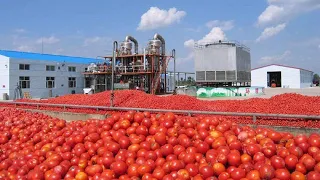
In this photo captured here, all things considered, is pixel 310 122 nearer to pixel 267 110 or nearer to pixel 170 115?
pixel 267 110

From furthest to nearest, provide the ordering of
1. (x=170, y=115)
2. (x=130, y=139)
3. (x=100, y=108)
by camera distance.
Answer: (x=100, y=108), (x=170, y=115), (x=130, y=139)

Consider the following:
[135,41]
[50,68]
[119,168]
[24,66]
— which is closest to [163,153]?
[119,168]

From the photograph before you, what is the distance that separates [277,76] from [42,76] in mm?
57377

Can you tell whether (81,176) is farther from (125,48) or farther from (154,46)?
(125,48)

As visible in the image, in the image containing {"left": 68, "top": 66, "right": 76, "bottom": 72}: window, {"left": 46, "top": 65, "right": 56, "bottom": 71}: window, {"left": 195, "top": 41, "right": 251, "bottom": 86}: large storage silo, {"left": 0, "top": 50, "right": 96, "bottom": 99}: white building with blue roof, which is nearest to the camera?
{"left": 195, "top": 41, "right": 251, "bottom": 86}: large storage silo

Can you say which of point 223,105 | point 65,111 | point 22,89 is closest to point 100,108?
point 65,111

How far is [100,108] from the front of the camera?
500 inches

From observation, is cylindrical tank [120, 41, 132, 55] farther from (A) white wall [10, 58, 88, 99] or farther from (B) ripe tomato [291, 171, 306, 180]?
(B) ripe tomato [291, 171, 306, 180]

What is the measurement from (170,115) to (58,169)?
7.81 feet

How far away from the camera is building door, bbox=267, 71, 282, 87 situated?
76062mm

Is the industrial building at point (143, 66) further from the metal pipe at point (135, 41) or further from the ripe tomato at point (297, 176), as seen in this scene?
the ripe tomato at point (297, 176)

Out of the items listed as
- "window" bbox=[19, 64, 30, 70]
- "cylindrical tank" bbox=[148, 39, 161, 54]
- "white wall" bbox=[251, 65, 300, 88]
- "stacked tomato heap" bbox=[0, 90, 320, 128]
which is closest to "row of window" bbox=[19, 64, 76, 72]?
"window" bbox=[19, 64, 30, 70]

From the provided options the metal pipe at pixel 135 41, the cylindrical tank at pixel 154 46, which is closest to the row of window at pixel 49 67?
the metal pipe at pixel 135 41

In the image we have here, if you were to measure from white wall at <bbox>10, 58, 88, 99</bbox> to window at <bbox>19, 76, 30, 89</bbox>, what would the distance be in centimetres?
40
